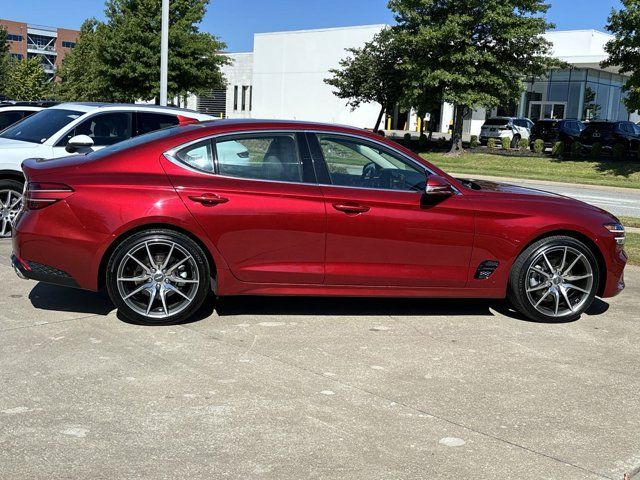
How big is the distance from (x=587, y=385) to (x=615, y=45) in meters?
26.6

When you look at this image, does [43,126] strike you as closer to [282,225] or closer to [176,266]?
[176,266]

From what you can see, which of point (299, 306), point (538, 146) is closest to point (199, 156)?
point (299, 306)

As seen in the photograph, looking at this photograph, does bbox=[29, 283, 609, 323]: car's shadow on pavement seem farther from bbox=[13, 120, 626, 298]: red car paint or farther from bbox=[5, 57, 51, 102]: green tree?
bbox=[5, 57, 51, 102]: green tree

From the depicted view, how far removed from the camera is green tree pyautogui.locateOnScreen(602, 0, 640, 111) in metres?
26.7

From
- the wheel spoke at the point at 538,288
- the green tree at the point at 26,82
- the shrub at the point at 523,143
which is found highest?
the green tree at the point at 26,82

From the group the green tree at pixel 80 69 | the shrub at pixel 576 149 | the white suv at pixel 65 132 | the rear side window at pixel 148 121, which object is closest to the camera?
the white suv at pixel 65 132

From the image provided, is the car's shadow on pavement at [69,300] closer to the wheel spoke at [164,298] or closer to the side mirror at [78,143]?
the wheel spoke at [164,298]

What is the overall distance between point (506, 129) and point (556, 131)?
3276mm

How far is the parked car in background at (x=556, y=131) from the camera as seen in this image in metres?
36.6

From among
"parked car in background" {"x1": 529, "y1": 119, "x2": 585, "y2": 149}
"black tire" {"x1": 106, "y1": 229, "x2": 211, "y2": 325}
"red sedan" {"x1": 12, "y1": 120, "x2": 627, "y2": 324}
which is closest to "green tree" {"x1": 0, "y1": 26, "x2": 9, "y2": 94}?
A: "parked car in background" {"x1": 529, "y1": 119, "x2": 585, "y2": 149}

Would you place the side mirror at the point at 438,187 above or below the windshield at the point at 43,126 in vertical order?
below

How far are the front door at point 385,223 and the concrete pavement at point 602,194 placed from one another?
11664 mm

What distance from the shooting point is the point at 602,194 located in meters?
22.7

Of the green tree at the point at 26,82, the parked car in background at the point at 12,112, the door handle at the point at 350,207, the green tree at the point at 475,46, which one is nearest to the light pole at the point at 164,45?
the parked car in background at the point at 12,112
